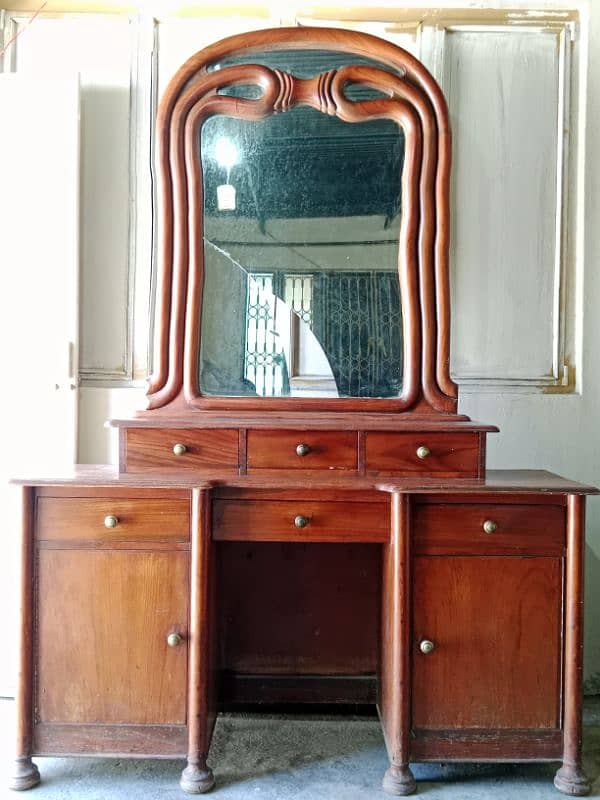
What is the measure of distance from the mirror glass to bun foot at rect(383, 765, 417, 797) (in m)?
1.02

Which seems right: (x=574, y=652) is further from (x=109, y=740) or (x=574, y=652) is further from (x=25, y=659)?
(x=25, y=659)

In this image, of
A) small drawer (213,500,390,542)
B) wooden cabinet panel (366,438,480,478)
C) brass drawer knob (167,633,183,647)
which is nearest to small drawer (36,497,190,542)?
small drawer (213,500,390,542)

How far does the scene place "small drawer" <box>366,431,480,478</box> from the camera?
6.68 feet

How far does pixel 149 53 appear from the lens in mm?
2531

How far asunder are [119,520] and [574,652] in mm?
1242

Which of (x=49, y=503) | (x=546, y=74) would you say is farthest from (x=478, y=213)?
(x=49, y=503)

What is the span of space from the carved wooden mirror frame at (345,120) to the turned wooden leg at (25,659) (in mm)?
472

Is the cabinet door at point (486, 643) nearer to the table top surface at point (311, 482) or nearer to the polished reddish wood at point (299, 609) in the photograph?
the table top surface at point (311, 482)

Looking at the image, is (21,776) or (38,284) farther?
(38,284)

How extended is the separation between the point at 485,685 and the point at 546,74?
2.02 m

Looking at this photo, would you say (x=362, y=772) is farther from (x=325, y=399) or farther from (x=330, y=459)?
(x=325, y=399)

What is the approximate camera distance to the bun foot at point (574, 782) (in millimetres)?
1895

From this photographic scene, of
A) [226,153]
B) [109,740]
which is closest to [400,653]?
[109,740]

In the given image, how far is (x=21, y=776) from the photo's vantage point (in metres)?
1.90
